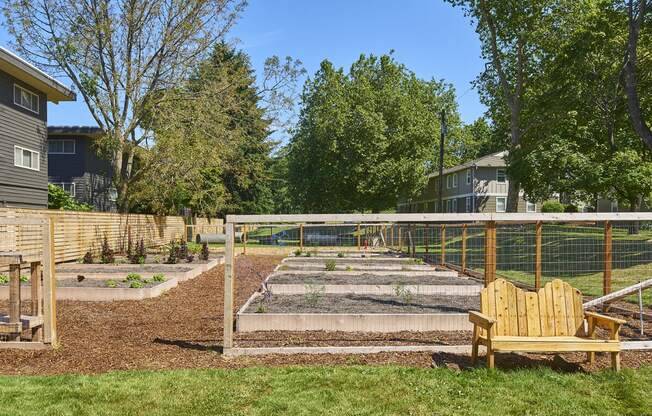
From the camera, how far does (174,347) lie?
7.02 meters

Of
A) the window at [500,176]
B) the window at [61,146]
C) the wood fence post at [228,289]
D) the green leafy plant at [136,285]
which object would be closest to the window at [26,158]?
the window at [61,146]

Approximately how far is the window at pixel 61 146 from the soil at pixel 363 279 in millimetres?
23932

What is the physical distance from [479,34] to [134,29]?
66.2ft

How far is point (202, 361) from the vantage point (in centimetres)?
635

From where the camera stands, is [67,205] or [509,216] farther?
[67,205]

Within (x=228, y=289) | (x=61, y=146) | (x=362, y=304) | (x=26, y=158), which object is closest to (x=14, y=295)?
(x=228, y=289)

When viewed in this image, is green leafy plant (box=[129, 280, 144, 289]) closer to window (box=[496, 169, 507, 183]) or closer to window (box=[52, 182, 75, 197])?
window (box=[52, 182, 75, 197])

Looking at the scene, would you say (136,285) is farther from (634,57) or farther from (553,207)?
(553,207)

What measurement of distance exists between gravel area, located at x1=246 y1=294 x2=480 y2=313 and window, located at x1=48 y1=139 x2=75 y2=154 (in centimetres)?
2687

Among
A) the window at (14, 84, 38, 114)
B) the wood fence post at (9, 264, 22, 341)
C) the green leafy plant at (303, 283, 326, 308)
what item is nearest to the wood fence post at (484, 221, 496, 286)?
the green leafy plant at (303, 283, 326, 308)

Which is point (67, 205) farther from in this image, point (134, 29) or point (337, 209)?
point (337, 209)

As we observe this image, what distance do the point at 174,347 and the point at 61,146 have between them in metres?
29.4

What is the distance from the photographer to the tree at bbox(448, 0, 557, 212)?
28922 millimetres

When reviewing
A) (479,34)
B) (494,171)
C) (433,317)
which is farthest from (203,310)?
(494,171)
